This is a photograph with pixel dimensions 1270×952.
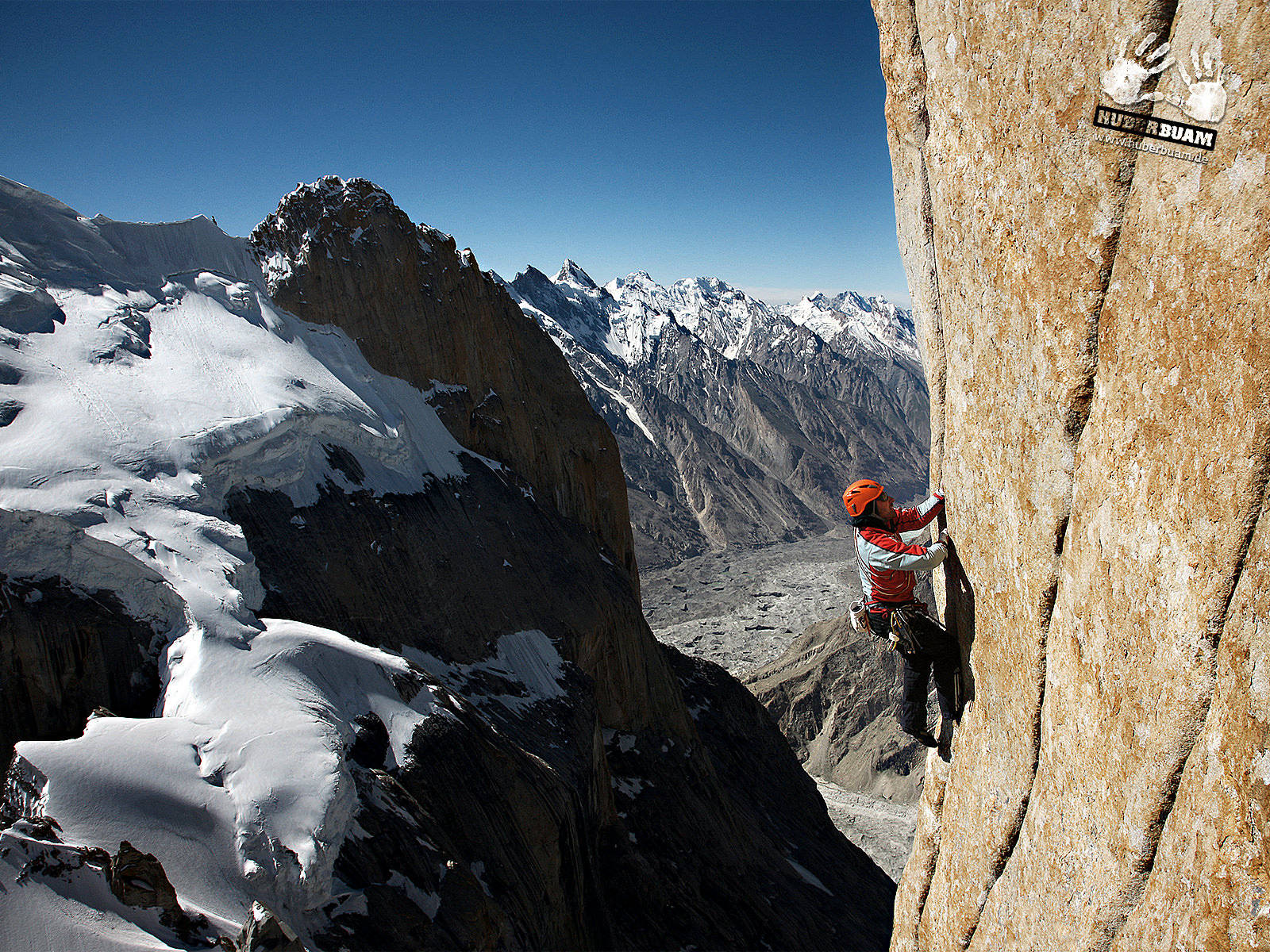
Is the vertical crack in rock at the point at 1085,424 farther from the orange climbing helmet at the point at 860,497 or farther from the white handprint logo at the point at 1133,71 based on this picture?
the orange climbing helmet at the point at 860,497

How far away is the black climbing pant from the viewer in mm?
6695

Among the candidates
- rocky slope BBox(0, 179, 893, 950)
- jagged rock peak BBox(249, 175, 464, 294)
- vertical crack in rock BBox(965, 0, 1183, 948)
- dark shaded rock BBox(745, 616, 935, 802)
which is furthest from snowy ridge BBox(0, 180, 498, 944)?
dark shaded rock BBox(745, 616, 935, 802)

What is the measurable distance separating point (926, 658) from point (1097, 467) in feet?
10.3

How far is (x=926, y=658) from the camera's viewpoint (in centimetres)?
681

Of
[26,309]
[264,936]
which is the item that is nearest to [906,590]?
[264,936]

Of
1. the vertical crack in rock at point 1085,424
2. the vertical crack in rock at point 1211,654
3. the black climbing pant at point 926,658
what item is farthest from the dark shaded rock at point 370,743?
the vertical crack in rock at point 1211,654

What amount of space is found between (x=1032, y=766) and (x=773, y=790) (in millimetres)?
28395

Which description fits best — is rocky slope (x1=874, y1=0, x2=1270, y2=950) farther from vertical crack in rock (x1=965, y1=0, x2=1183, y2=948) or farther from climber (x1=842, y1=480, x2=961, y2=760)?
climber (x1=842, y1=480, x2=961, y2=760)

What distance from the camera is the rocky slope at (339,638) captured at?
26.9 ft

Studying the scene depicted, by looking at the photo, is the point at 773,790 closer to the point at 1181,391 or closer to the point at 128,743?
the point at 128,743

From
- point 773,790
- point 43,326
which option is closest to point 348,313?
point 43,326

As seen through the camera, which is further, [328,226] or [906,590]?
[328,226]

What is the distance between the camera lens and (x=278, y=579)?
15023mm

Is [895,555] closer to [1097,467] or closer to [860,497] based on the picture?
[860,497]
